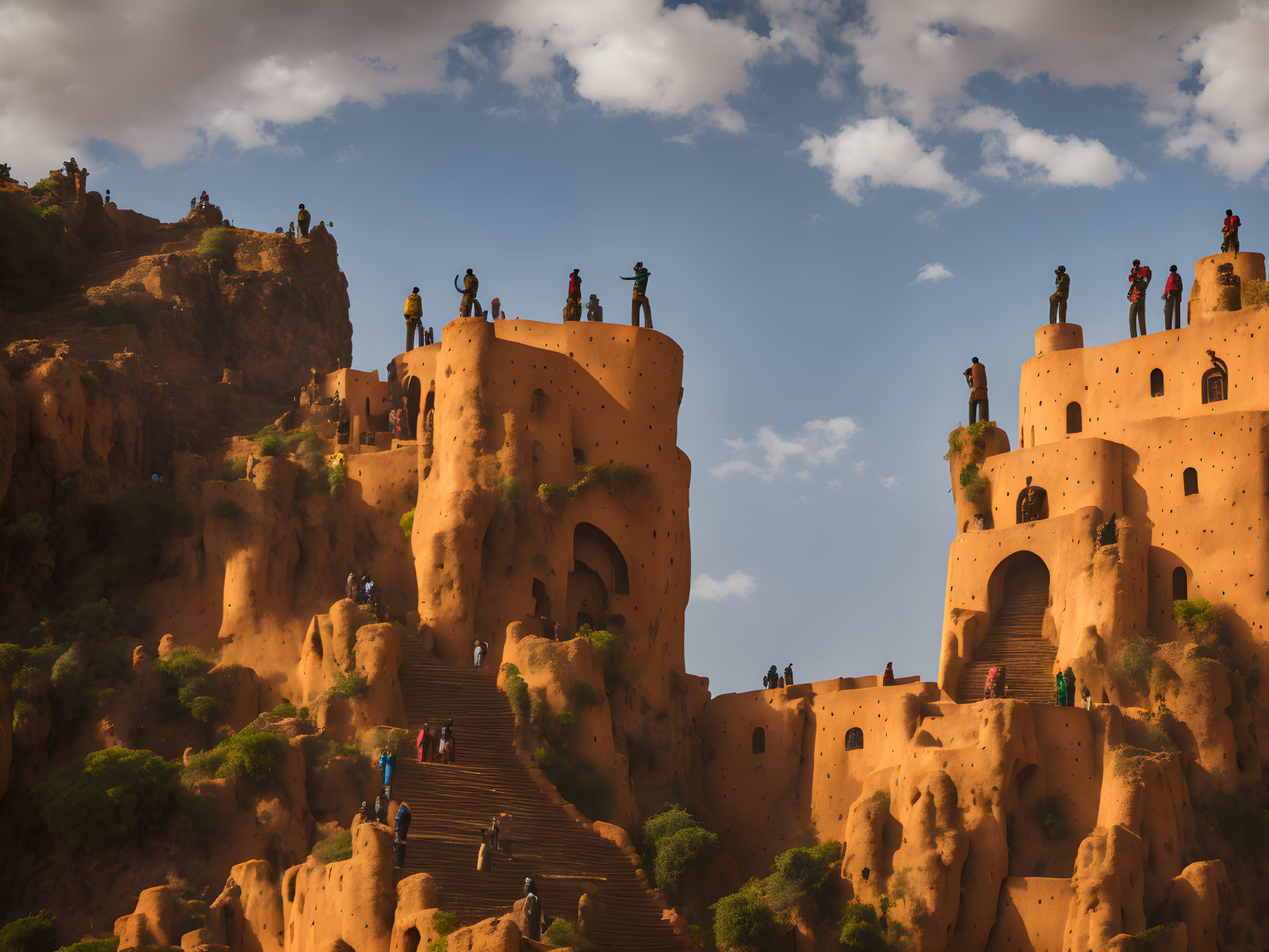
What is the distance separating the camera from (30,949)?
4547 centimetres

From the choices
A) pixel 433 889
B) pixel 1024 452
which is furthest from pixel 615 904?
pixel 1024 452

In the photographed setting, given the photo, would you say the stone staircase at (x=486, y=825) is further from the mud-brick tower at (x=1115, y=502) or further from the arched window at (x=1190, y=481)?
the arched window at (x=1190, y=481)

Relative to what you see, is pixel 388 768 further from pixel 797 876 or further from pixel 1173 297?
pixel 1173 297

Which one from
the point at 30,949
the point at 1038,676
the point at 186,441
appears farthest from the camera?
the point at 186,441

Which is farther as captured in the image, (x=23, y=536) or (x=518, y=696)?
(x=23, y=536)

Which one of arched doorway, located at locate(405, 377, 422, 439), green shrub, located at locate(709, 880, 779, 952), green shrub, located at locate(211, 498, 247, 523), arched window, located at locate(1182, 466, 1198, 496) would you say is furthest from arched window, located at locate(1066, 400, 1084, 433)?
green shrub, located at locate(211, 498, 247, 523)

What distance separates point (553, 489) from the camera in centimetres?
5888

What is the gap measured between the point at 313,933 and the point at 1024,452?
30234 millimetres

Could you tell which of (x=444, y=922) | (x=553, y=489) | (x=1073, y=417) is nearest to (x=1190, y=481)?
(x=1073, y=417)

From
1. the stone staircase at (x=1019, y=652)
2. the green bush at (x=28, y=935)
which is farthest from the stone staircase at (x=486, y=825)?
the stone staircase at (x=1019, y=652)

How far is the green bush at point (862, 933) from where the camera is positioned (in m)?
48.8

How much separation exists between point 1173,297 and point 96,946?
132ft

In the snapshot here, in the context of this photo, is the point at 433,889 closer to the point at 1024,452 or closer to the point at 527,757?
the point at 527,757

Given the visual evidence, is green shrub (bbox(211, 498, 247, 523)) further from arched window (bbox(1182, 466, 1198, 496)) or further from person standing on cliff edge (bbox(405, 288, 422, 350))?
arched window (bbox(1182, 466, 1198, 496))
